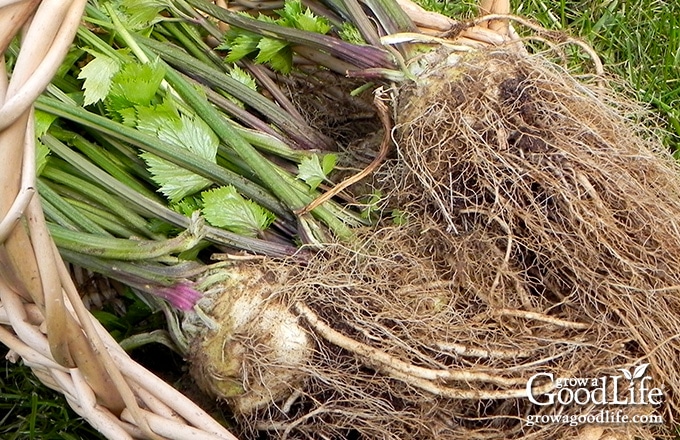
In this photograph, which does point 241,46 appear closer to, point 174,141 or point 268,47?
point 268,47

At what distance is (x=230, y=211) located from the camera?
47.0 inches

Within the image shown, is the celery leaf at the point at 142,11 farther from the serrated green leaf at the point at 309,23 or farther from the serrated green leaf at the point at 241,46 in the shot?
the serrated green leaf at the point at 309,23

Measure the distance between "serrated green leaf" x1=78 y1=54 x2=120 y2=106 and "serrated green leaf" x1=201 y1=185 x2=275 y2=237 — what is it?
221 millimetres

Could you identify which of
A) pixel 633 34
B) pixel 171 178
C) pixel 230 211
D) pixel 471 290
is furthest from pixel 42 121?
pixel 633 34

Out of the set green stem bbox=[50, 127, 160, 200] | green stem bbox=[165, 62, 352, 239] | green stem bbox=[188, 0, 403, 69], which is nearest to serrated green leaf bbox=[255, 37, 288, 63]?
green stem bbox=[188, 0, 403, 69]

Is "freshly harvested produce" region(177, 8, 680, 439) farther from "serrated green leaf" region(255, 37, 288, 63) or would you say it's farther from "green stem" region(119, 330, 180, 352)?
"serrated green leaf" region(255, 37, 288, 63)

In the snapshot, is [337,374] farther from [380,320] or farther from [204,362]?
[204,362]

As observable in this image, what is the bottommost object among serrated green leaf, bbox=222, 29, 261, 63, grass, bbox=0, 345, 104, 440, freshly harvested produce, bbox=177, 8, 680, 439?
grass, bbox=0, 345, 104, 440

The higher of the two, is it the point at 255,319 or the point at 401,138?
the point at 401,138

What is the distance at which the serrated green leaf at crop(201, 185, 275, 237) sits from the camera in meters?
1.19

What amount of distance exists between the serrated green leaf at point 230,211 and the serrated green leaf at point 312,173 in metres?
0.10

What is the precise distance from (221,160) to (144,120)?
0.14m

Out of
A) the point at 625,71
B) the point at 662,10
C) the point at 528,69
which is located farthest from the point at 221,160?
the point at 662,10

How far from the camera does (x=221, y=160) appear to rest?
1.27 m
